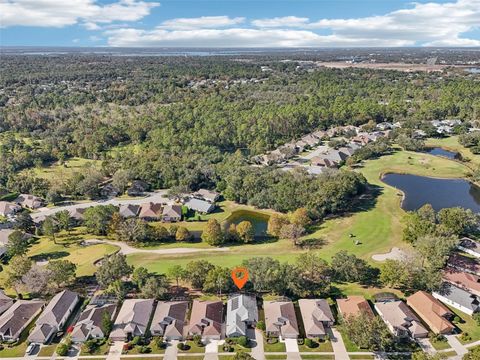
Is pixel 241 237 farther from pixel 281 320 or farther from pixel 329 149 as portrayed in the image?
pixel 329 149

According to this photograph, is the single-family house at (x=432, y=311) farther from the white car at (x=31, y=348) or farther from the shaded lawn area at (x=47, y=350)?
the white car at (x=31, y=348)

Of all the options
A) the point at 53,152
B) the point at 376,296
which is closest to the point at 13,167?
the point at 53,152

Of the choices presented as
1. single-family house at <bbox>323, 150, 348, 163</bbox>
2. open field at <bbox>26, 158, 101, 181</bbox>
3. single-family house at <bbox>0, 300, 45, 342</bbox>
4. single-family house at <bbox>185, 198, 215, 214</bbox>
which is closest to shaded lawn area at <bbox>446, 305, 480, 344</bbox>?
single-family house at <bbox>185, 198, 215, 214</bbox>

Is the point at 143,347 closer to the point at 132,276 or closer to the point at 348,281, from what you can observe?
the point at 132,276

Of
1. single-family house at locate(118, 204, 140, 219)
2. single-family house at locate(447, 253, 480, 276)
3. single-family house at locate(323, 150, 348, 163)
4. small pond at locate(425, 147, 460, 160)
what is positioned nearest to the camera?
single-family house at locate(447, 253, 480, 276)

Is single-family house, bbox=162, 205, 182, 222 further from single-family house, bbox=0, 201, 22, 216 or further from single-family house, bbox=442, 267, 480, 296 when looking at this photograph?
single-family house, bbox=442, 267, 480, 296
